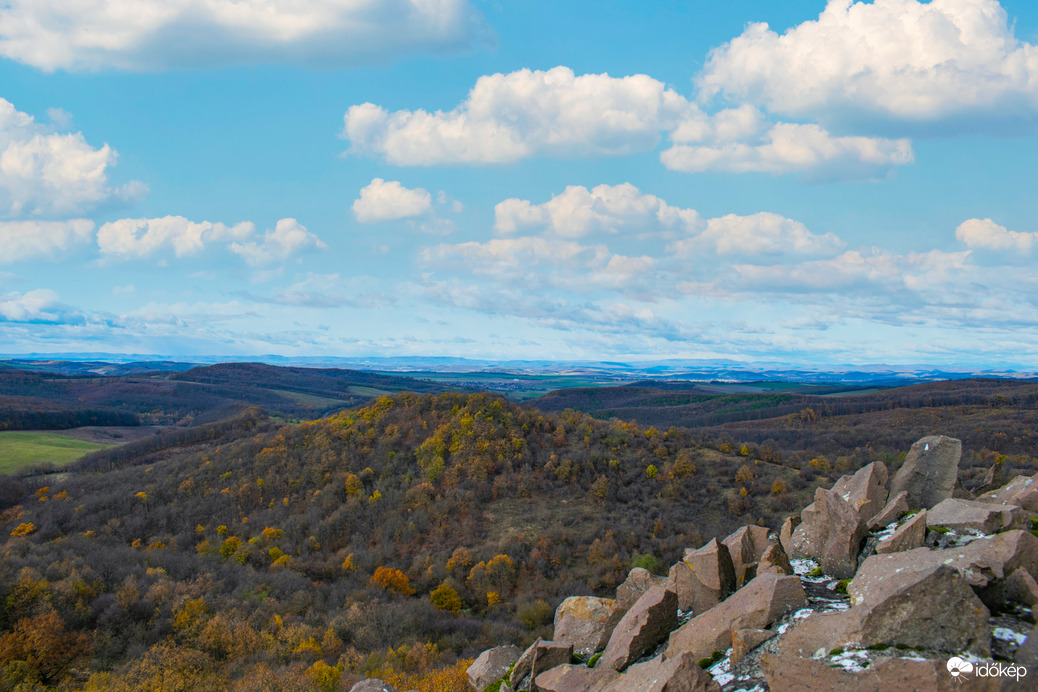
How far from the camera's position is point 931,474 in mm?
19500

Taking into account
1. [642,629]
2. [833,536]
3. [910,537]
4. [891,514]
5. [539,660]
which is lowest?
[539,660]

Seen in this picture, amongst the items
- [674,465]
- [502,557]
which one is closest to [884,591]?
[502,557]

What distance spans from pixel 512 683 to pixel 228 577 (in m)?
38.9

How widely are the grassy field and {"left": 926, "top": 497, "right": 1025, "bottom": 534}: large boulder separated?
151567mm

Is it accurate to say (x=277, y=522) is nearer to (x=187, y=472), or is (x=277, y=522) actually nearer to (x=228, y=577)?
(x=228, y=577)

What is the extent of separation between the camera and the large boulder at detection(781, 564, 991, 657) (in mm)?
8859

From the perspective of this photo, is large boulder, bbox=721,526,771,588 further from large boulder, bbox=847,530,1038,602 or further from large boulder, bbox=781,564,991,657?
large boulder, bbox=781,564,991,657

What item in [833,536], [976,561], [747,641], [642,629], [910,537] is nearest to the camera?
[976,561]

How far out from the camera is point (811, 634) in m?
9.89

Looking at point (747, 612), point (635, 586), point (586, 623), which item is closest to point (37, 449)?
point (586, 623)

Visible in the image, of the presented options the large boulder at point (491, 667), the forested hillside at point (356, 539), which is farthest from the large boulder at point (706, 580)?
the forested hillside at point (356, 539)

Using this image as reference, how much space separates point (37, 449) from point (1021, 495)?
627 ft

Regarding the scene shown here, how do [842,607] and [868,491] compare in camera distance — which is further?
[868,491]

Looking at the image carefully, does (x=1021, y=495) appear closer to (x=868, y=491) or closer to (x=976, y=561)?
(x=868, y=491)
